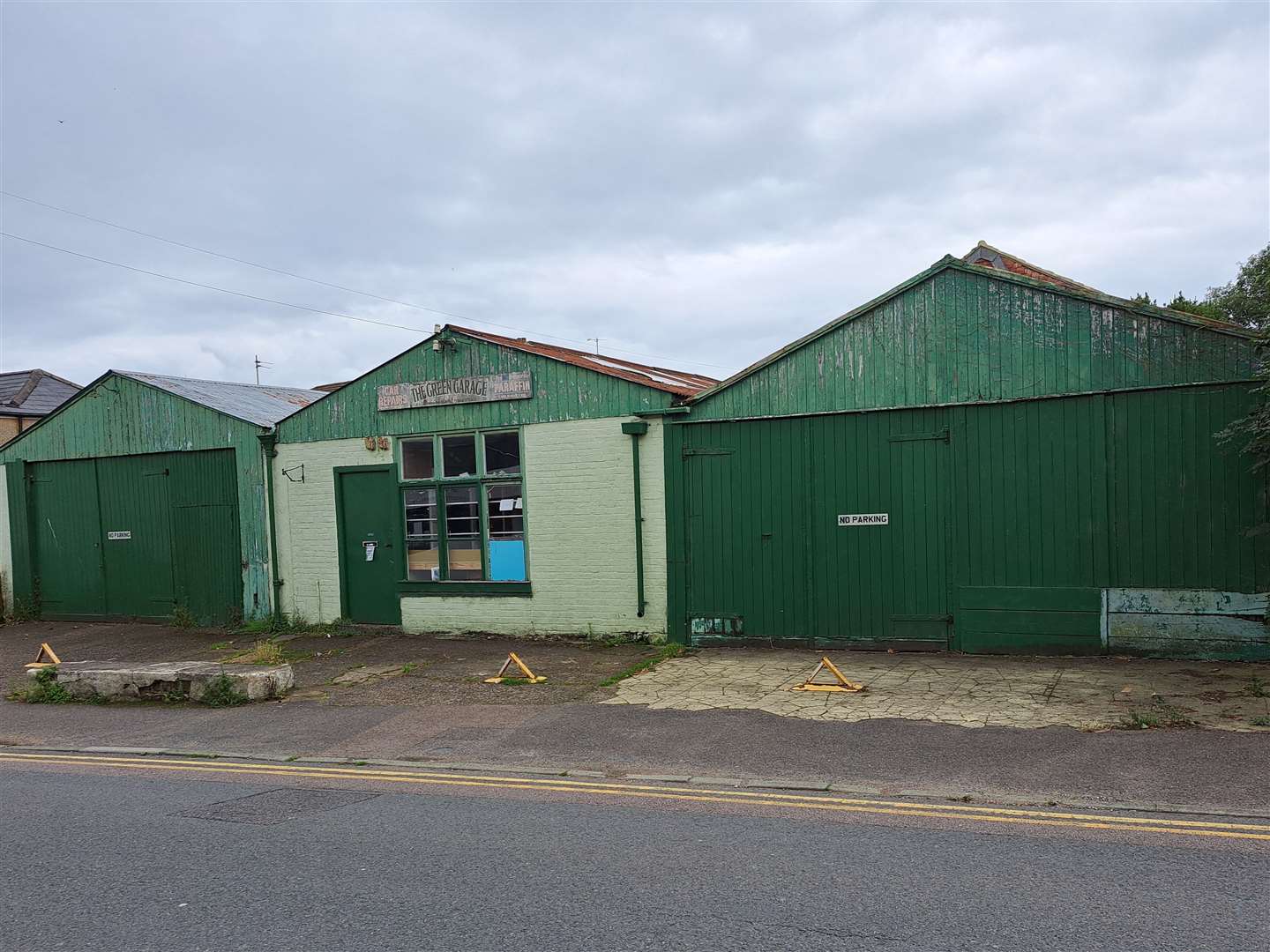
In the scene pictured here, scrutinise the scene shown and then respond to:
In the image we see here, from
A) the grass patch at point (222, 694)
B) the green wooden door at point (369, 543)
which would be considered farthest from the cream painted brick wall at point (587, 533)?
the grass patch at point (222, 694)

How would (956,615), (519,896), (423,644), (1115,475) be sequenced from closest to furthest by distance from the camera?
(519,896) < (1115,475) < (956,615) < (423,644)

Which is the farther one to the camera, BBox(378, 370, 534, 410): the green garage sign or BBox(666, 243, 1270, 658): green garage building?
BBox(378, 370, 534, 410): the green garage sign

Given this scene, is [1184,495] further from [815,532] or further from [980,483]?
[815,532]

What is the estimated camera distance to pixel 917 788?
625 cm

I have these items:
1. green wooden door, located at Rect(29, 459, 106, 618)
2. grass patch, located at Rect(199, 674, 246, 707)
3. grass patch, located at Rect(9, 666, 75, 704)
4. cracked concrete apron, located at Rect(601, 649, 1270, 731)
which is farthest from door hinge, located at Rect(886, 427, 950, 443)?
green wooden door, located at Rect(29, 459, 106, 618)

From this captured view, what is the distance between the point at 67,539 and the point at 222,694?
10.2 m

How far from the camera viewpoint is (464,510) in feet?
45.6

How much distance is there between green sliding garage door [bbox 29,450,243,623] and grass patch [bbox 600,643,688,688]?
27.0 ft

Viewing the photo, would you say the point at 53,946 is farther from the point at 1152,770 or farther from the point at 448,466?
the point at 448,466

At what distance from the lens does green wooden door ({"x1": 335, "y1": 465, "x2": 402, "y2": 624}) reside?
14469mm

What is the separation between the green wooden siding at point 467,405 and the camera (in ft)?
41.8

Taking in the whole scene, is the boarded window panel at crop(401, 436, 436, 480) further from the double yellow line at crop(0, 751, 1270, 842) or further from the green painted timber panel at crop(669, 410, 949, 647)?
the double yellow line at crop(0, 751, 1270, 842)

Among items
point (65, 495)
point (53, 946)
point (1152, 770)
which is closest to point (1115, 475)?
point (1152, 770)

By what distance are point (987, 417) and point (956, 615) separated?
7.63ft
